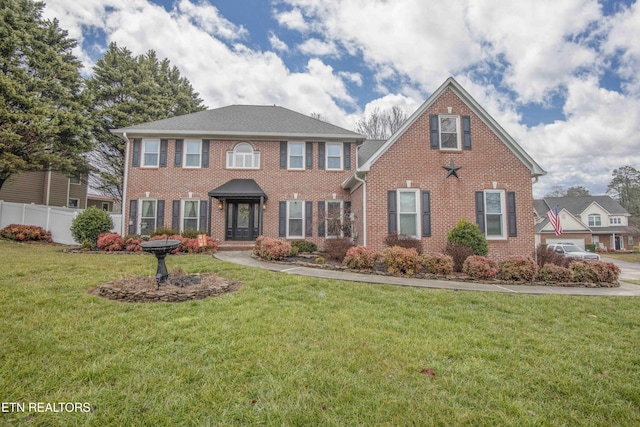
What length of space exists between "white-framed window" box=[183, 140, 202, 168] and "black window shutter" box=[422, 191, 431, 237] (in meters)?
10.9

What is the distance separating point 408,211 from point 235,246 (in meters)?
8.31

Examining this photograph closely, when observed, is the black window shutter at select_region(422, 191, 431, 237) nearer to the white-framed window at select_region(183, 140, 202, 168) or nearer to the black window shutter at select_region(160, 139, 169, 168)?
the white-framed window at select_region(183, 140, 202, 168)

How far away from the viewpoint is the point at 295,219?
48.0 feet

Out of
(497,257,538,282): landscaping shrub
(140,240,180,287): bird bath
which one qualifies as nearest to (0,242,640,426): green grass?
(140,240,180,287): bird bath

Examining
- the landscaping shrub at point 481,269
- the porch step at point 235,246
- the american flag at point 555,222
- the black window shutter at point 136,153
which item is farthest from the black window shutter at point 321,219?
the american flag at point 555,222

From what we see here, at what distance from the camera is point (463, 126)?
11227 mm

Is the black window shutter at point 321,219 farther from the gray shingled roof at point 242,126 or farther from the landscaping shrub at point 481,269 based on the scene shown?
the landscaping shrub at point 481,269

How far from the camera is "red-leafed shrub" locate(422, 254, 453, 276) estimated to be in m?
7.69

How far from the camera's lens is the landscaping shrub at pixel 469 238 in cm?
952

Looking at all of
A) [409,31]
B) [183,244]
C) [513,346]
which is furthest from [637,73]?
[183,244]

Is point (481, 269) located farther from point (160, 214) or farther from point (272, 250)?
point (160, 214)

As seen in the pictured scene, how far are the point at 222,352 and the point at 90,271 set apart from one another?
580 centimetres

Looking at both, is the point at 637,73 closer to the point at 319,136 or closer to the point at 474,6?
the point at 474,6

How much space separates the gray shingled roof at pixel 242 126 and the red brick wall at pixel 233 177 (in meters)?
0.64
